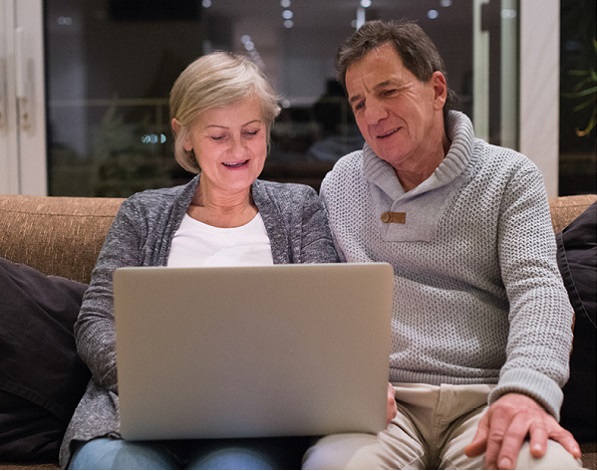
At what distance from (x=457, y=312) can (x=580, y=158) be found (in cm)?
161

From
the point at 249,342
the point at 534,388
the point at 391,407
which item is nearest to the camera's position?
the point at 249,342

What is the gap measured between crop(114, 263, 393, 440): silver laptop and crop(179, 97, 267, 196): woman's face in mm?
684

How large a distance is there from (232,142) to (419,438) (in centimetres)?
77

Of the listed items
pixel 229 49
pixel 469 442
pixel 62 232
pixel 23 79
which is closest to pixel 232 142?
pixel 62 232

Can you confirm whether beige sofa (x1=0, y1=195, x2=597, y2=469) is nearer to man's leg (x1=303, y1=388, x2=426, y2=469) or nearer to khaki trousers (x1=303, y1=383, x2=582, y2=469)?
khaki trousers (x1=303, y1=383, x2=582, y2=469)

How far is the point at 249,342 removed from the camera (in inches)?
44.4

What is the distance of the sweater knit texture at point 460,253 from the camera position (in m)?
1.52

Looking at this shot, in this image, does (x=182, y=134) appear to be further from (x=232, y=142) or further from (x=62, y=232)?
(x=62, y=232)

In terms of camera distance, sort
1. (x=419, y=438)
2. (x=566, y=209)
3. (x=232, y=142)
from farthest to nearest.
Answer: (x=566, y=209)
(x=232, y=142)
(x=419, y=438)

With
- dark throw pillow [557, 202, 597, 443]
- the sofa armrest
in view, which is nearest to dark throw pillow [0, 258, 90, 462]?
dark throw pillow [557, 202, 597, 443]

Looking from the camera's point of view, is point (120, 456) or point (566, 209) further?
point (566, 209)

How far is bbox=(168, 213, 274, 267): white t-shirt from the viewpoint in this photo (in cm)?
173

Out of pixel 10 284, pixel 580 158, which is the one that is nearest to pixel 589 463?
pixel 10 284

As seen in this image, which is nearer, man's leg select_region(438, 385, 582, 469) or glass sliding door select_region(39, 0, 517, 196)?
man's leg select_region(438, 385, 582, 469)
